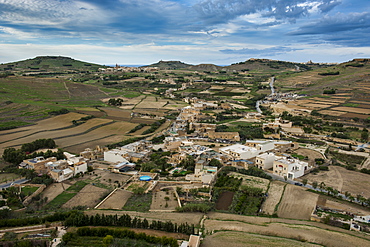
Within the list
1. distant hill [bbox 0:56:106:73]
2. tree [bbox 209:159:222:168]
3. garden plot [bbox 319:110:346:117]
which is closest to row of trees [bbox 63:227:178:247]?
tree [bbox 209:159:222:168]

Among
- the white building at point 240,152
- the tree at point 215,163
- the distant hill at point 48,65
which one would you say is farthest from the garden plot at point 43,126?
the distant hill at point 48,65

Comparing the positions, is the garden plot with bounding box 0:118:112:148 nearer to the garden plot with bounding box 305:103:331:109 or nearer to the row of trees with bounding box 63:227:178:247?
the row of trees with bounding box 63:227:178:247

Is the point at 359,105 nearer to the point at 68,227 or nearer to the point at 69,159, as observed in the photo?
the point at 69,159

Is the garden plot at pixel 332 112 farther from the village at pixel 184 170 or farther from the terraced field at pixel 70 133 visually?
the terraced field at pixel 70 133

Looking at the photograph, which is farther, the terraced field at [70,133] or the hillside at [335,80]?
the hillside at [335,80]

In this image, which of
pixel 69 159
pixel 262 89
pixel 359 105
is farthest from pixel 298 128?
pixel 262 89

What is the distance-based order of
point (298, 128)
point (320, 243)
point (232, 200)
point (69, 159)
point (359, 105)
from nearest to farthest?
point (320, 243) < point (232, 200) < point (69, 159) < point (298, 128) < point (359, 105)
